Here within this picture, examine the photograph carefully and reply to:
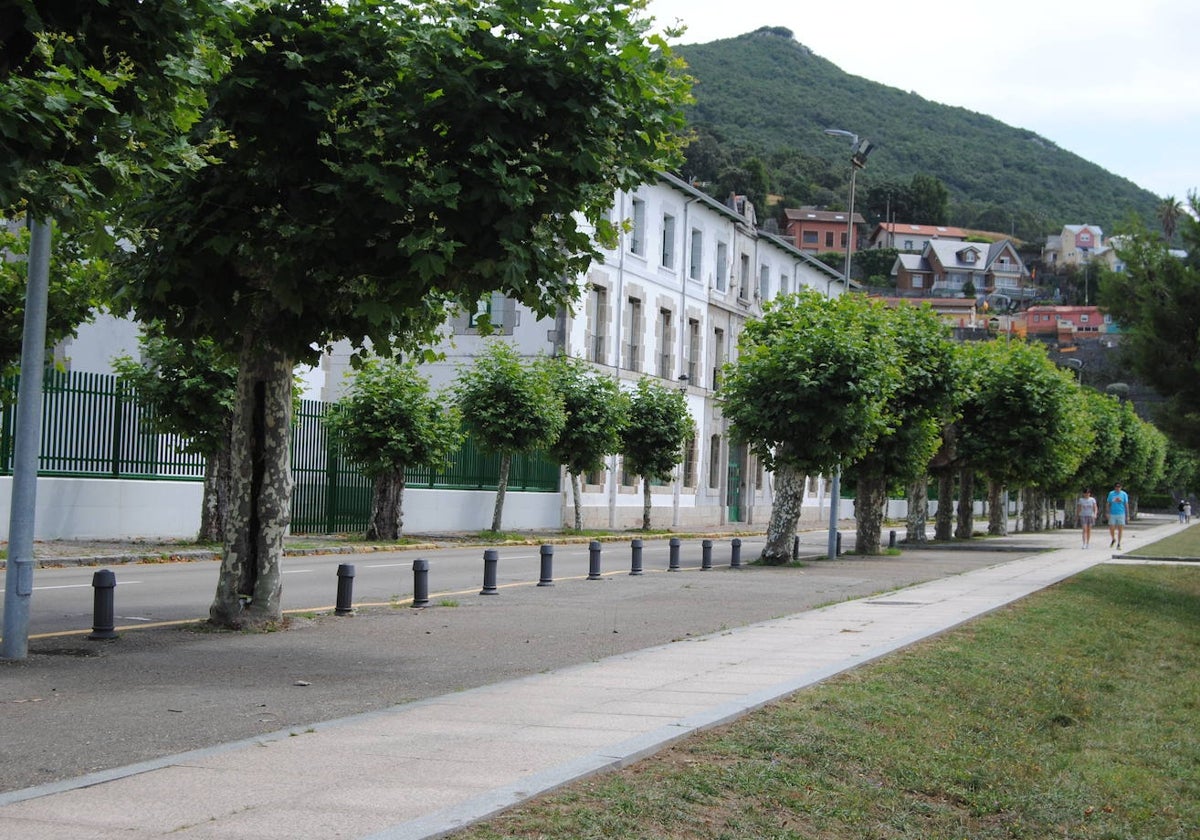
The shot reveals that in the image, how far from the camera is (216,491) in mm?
26688

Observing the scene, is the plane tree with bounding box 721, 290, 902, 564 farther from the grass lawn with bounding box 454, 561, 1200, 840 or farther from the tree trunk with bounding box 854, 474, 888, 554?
the grass lawn with bounding box 454, 561, 1200, 840

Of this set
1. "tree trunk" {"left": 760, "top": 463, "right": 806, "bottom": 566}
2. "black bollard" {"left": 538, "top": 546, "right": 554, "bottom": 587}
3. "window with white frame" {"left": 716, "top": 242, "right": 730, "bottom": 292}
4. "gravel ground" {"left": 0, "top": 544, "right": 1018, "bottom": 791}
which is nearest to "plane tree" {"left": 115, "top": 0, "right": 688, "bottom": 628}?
"gravel ground" {"left": 0, "top": 544, "right": 1018, "bottom": 791}

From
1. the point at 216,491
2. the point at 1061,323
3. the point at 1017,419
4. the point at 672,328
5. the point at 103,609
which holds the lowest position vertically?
the point at 103,609

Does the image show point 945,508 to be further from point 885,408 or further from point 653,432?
point 885,408

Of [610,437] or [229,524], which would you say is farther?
[610,437]

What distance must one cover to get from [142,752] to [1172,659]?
12.0m

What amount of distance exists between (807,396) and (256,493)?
1544 centimetres

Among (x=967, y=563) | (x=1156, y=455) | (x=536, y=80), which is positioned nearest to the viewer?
(x=536, y=80)

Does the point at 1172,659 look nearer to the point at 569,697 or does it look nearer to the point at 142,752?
the point at 569,697

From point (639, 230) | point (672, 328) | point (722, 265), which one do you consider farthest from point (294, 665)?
point (722, 265)

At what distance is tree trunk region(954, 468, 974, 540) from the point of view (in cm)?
4684

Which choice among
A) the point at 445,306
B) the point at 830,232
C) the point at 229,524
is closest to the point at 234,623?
the point at 229,524

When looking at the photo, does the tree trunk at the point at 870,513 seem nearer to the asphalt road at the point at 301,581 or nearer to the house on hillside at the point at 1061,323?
the asphalt road at the point at 301,581

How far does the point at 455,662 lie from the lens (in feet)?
38.6
